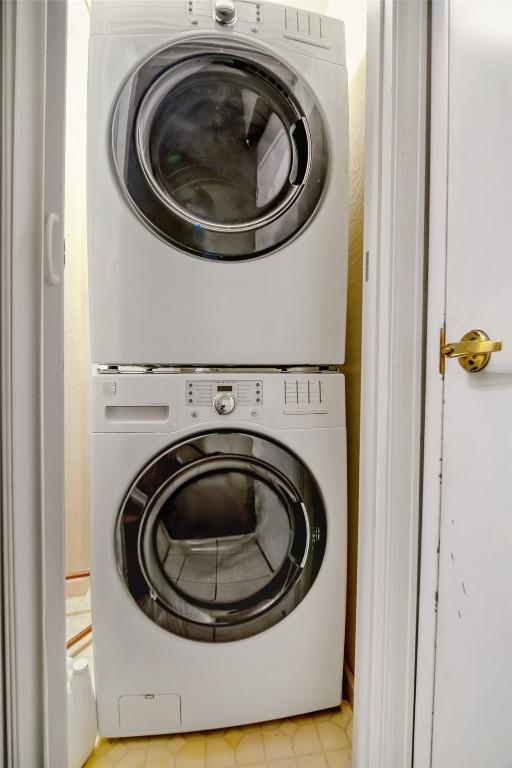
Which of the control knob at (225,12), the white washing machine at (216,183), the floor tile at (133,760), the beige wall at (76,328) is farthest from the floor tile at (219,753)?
the control knob at (225,12)

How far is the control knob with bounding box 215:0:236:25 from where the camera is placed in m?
0.81

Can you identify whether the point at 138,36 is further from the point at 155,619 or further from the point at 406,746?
the point at 406,746

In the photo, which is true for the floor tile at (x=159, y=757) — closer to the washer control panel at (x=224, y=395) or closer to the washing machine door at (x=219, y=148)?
the washer control panel at (x=224, y=395)

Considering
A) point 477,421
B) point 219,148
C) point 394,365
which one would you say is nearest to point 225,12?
point 219,148

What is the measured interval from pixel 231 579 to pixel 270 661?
0.23m

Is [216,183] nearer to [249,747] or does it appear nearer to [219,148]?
[219,148]

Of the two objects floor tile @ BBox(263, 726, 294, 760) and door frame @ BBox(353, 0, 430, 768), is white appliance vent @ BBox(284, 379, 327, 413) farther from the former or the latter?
floor tile @ BBox(263, 726, 294, 760)

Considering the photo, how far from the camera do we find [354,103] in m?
1.11

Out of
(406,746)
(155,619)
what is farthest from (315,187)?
(406,746)

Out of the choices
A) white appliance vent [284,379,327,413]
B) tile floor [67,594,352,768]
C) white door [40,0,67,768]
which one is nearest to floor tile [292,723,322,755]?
tile floor [67,594,352,768]

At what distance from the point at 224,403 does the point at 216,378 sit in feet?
0.21

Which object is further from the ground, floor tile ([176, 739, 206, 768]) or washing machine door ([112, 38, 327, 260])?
washing machine door ([112, 38, 327, 260])

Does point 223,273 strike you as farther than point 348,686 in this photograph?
No

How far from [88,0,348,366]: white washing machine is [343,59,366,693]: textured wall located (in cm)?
19
